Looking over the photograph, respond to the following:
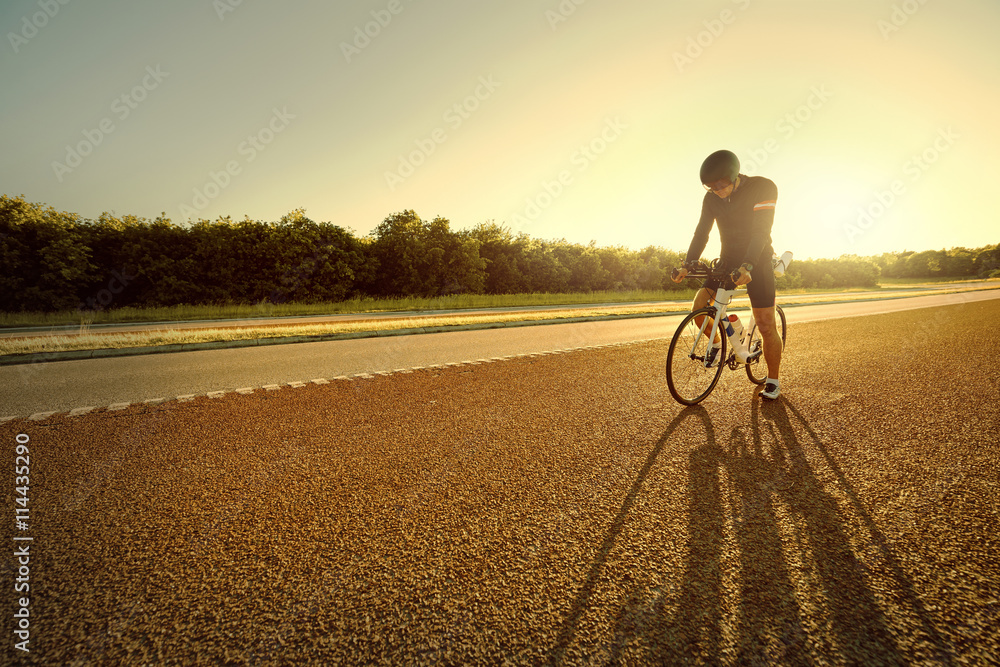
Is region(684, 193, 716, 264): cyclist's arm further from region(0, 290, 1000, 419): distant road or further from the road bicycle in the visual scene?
region(0, 290, 1000, 419): distant road

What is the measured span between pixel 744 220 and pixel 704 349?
139cm

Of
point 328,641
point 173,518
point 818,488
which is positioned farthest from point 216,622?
point 818,488

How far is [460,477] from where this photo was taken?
9.14ft

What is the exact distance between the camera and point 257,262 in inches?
973

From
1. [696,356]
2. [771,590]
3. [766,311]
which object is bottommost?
[771,590]

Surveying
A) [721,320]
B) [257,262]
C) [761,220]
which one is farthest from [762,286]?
[257,262]

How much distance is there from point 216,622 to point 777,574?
7.35 feet

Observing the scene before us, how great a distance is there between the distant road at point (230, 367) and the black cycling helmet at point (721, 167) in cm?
429

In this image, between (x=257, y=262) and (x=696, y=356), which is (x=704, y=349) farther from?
(x=257, y=262)

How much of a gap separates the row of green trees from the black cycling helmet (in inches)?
976

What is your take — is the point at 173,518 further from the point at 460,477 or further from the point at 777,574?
the point at 777,574

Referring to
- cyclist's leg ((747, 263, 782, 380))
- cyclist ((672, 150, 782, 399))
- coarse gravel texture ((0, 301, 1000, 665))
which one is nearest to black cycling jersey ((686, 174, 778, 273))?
cyclist ((672, 150, 782, 399))

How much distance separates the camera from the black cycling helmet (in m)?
4.13

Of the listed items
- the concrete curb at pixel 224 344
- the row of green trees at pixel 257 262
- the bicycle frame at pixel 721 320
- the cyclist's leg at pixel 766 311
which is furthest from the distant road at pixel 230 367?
the row of green trees at pixel 257 262
